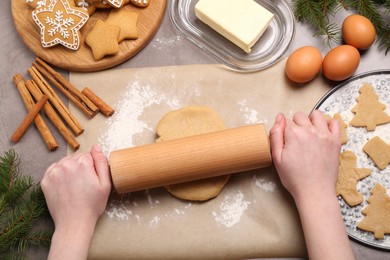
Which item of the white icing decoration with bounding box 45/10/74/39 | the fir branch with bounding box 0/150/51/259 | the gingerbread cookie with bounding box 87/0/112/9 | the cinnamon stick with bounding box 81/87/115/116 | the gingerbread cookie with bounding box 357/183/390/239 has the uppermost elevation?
the gingerbread cookie with bounding box 87/0/112/9

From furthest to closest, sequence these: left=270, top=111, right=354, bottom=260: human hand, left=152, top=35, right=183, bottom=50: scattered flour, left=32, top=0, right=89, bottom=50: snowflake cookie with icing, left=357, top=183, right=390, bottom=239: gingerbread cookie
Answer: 1. left=152, top=35, right=183, bottom=50: scattered flour
2. left=32, top=0, right=89, bottom=50: snowflake cookie with icing
3. left=357, top=183, right=390, bottom=239: gingerbread cookie
4. left=270, top=111, right=354, bottom=260: human hand

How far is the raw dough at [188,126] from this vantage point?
183 cm

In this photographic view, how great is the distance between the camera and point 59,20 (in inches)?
74.8

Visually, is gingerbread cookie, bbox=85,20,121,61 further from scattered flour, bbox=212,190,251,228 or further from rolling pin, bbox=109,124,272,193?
scattered flour, bbox=212,190,251,228

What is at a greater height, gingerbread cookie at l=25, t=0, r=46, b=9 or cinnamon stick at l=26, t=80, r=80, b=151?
gingerbread cookie at l=25, t=0, r=46, b=9

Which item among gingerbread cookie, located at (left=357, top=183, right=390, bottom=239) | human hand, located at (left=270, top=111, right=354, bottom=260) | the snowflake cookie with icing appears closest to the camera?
human hand, located at (left=270, top=111, right=354, bottom=260)

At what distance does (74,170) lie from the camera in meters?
1.77

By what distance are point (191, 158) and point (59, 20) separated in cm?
74

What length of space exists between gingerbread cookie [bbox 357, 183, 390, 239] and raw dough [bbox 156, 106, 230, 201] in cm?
52

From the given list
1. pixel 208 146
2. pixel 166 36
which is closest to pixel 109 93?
pixel 166 36

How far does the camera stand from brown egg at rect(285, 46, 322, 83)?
6.02 feet

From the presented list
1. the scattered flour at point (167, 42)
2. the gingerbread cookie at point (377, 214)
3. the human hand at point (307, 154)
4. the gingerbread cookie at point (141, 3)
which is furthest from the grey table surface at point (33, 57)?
the gingerbread cookie at point (377, 214)

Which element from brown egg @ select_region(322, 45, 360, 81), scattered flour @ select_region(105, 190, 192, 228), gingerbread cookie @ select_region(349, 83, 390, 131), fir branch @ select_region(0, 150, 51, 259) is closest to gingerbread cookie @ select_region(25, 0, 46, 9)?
fir branch @ select_region(0, 150, 51, 259)

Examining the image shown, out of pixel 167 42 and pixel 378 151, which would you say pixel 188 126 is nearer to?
pixel 167 42
